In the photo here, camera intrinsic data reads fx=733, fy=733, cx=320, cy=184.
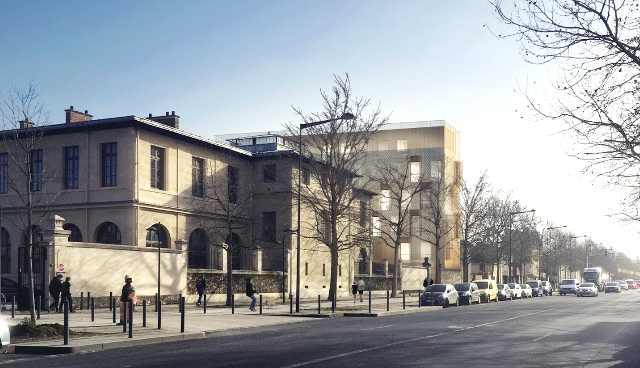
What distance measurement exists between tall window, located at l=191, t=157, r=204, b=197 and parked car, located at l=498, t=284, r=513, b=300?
25.9 metres

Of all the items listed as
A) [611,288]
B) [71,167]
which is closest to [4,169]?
[71,167]

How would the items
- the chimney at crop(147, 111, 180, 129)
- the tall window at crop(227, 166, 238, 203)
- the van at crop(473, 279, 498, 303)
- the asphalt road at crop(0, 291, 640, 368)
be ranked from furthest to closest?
the van at crop(473, 279, 498, 303) → the tall window at crop(227, 166, 238, 203) → the chimney at crop(147, 111, 180, 129) → the asphalt road at crop(0, 291, 640, 368)

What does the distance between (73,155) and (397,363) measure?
115 feet

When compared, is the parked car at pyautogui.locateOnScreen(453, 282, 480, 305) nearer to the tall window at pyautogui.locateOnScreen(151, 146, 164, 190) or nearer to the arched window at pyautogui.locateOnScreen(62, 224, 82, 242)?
the tall window at pyautogui.locateOnScreen(151, 146, 164, 190)

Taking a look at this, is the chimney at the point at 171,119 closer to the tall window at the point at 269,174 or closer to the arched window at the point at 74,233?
the tall window at the point at 269,174

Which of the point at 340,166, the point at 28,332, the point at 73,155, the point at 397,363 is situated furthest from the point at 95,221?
the point at 397,363

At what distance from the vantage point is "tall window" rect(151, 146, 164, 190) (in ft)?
146

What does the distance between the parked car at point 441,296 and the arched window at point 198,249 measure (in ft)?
48.6

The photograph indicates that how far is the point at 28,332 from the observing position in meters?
19.2

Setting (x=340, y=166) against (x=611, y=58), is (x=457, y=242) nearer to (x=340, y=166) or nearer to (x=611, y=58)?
(x=340, y=166)

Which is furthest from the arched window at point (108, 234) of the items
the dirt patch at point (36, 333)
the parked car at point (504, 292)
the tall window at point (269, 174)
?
the parked car at point (504, 292)

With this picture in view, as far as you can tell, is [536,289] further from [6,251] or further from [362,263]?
[6,251]

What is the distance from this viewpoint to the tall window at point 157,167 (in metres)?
44.5

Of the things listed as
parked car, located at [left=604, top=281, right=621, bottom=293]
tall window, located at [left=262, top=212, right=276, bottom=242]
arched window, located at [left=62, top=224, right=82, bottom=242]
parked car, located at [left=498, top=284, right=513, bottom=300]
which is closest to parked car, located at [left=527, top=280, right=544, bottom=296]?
parked car, located at [left=498, top=284, right=513, bottom=300]
